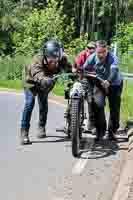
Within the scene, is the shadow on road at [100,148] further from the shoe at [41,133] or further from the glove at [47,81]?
the glove at [47,81]

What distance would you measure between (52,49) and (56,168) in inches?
90.3

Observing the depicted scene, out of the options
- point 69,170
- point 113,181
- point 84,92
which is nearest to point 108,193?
point 113,181

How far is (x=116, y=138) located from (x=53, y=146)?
4.45 feet

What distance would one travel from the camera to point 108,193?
325 inches

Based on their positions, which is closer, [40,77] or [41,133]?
[40,77]

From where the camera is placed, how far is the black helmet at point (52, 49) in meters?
11.2

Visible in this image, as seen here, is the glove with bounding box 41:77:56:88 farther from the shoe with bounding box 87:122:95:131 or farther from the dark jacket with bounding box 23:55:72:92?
the shoe with bounding box 87:122:95:131

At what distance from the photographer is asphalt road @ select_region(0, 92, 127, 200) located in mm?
8234

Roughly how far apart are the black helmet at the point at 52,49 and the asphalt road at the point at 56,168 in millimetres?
1473

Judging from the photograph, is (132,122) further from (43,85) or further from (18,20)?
(18,20)

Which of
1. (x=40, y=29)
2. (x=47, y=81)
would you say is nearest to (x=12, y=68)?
(x=40, y=29)

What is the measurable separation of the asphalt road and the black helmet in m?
1.47

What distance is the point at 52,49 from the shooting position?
11.2 m

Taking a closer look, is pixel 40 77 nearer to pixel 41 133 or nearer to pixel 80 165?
pixel 41 133
